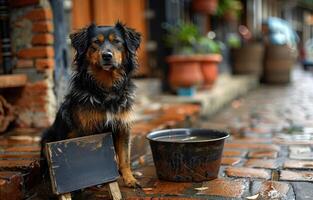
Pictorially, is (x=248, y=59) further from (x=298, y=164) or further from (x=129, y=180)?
(x=129, y=180)

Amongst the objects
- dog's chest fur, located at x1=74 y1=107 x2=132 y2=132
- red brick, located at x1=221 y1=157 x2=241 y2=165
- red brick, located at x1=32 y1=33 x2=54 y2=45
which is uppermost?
red brick, located at x1=32 y1=33 x2=54 y2=45

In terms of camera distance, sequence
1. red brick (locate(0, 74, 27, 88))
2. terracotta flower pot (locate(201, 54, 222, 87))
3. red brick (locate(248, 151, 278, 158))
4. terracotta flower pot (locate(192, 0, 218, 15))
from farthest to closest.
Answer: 1. terracotta flower pot (locate(192, 0, 218, 15))
2. terracotta flower pot (locate(201, 54, 222, 87))
3. red brick (locate(0, 74, 27, 88))
4. red brick (locate(248, 151, 278, 158))

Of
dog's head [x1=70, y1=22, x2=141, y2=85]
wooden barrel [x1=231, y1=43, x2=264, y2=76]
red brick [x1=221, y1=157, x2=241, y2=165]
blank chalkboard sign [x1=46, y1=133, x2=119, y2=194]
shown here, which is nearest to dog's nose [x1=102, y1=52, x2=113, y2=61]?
dog's head [x1=70, y1=22, x2=141, y2=85]

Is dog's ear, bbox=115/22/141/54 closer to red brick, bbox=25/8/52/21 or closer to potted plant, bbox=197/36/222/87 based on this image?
red brick, bbox=25/8/52/21

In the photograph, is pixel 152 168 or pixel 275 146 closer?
pixel 152 168

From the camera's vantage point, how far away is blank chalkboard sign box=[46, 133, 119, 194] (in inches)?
95.2

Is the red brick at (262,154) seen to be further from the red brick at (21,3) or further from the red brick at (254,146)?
the red brick at (21,3)

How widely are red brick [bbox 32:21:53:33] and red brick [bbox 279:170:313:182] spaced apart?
2294 millimetres

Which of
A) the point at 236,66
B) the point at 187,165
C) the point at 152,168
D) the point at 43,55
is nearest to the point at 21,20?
the point at 43,55

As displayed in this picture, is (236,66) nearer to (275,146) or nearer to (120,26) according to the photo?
(275,146)

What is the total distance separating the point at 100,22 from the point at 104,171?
403 cm

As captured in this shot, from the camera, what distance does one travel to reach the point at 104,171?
260 cm

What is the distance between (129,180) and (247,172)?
0.84 meters

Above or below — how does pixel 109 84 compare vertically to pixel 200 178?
above
